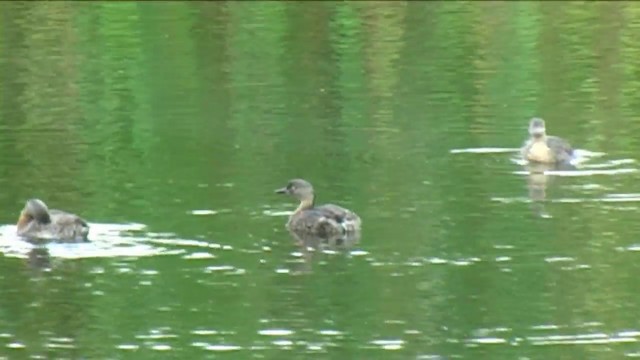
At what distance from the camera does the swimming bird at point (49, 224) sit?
20.5m

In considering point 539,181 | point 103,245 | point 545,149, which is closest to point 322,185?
point 539,181

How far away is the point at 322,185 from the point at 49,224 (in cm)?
389

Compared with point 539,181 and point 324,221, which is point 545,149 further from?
point 324,221

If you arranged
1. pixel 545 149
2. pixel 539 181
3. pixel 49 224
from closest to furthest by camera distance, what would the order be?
pixel 49 224 → pixel 539 181 → pixel 545 149

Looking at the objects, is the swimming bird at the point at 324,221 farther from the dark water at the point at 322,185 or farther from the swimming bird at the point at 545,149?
the swimming bird at the point at 545,149

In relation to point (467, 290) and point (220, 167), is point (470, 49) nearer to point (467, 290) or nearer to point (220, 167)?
point (220, 167)

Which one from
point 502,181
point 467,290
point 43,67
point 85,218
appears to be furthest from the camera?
point 43,67

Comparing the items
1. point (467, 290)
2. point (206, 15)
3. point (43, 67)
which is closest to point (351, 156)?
point (467, 290)

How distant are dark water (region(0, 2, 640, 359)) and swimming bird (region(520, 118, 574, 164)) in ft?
1.09

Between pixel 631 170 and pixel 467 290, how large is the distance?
6251 millimetres

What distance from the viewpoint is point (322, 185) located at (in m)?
23.7

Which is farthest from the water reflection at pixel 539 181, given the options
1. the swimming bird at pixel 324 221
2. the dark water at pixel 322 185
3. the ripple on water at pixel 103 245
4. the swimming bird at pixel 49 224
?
the swimming bird at pixel 49 224

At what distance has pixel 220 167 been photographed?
24.9 meters

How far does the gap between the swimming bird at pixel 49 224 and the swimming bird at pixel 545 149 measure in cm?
629
